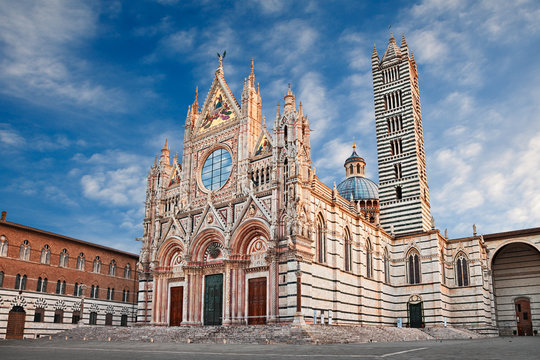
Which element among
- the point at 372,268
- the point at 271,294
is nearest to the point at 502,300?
the point at 372,268

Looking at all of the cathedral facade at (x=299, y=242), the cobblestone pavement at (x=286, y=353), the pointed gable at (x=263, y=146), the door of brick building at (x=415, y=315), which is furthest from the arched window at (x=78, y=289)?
the door of brick building at (x=415, y=315)

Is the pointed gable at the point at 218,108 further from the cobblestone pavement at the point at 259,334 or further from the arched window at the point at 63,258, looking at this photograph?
the cobblestone pavement at the point at 259,334

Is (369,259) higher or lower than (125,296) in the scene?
higher

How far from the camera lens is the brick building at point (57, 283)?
120ft

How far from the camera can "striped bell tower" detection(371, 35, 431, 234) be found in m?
45.8

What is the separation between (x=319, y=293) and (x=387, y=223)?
58.0 ft

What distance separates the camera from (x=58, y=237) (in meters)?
40.5

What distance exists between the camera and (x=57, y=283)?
4000 centimetres

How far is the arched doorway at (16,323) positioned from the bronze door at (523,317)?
147ft

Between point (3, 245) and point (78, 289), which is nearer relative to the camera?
point (3, 245)

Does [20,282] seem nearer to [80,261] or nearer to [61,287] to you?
[61,287]

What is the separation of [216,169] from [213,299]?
1041 centimetres

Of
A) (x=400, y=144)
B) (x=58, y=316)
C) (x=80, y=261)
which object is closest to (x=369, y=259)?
(x=400, y=144)

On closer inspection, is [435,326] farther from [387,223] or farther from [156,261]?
[156,261]
